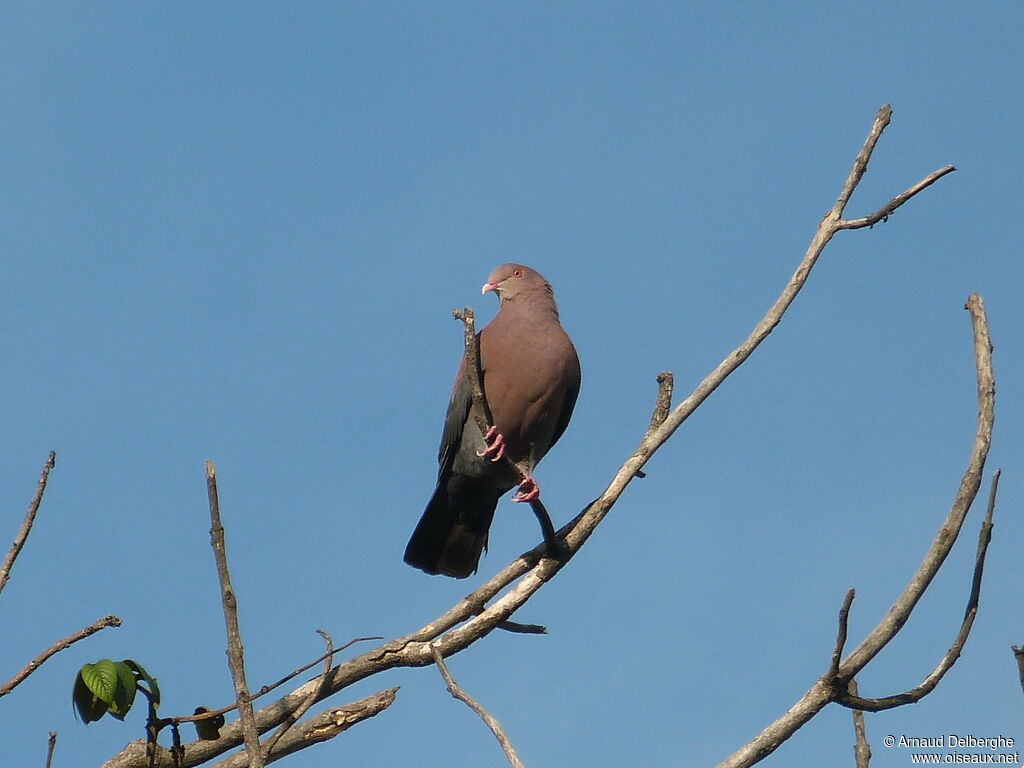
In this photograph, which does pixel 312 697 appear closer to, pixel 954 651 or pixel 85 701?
pixel 85 701

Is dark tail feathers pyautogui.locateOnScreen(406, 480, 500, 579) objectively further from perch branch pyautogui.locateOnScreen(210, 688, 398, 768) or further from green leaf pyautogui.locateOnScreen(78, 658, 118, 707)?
green leaf pyautogui.locateOnScreen(78, 658, 118, 707)

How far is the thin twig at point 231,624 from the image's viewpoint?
315 centimetres

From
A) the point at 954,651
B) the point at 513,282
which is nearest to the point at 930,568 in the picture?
the point at 954,651

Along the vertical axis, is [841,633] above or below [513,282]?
below

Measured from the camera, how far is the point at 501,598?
493 centimetres

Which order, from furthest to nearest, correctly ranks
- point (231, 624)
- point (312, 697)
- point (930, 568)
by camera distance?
point (312, 697)
point (930, 568)
point (231, 624)

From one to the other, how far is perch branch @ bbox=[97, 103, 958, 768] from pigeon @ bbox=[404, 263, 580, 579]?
1078 millimetres

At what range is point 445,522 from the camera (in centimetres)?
656

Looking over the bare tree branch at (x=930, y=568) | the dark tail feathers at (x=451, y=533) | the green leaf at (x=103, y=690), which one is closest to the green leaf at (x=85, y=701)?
the green leaf at (x=103, y=690)

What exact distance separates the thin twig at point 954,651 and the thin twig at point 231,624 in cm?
170

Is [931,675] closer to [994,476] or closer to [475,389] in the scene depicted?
[994,476]

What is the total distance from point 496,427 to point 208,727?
2187mm

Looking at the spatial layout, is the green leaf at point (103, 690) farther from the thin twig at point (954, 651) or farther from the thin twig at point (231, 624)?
the thin twig at point (954, 651)

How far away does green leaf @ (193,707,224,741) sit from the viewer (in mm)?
4539
